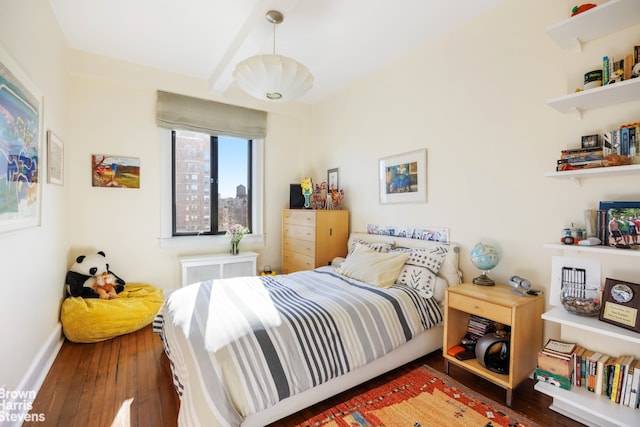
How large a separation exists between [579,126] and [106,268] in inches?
160

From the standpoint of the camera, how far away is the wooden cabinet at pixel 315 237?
337 cm

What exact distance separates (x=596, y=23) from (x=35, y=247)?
11.8ft

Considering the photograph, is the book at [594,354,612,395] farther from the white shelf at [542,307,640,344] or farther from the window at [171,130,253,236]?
the window at [171,130,253,236]

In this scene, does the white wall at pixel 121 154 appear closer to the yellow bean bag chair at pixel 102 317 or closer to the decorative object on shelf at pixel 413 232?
the yellow bean bag chair at pixel 102 317

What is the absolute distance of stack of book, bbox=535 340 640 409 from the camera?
1.44 meters

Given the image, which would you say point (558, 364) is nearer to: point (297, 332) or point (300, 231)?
point (297, 332)

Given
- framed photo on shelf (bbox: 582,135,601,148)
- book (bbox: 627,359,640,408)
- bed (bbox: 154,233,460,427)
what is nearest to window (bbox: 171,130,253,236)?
bed (bbox: 154,233,460,427)

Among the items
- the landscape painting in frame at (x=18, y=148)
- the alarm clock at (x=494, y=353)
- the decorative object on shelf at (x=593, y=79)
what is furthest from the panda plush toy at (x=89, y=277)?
the decorative object on shelf at (x=593, y=79)

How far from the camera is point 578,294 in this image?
1.62 metres

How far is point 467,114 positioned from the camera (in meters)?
2.40

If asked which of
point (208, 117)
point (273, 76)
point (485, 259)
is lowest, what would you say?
point (485, 259)

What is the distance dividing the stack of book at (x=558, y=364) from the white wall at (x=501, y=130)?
0.90ft

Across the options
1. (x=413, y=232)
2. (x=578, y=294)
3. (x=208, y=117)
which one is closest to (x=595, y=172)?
(x=578, y=294)

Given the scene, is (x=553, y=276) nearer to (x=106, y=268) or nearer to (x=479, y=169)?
(x=479, y=169)
